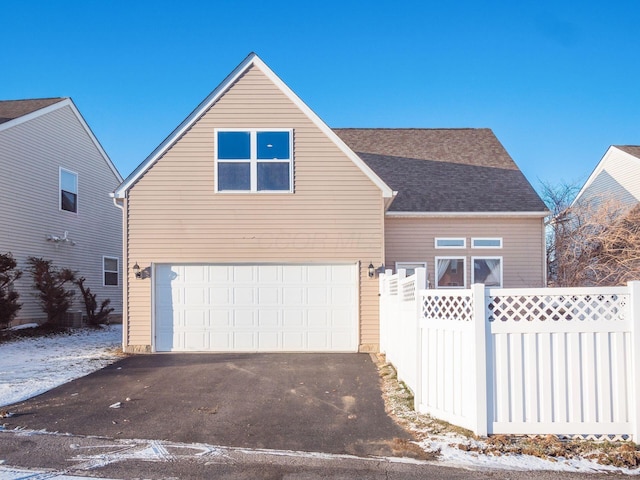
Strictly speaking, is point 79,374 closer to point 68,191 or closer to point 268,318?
point 268,318

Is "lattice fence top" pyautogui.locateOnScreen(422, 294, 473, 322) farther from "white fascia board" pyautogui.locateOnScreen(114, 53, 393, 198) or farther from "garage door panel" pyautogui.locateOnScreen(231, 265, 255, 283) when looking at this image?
"garage door panel" pyautogui.locateOnScreen(231, 265, 255, 283)

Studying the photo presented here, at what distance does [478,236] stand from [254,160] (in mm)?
6649

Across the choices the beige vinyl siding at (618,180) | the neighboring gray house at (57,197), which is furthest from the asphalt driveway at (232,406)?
the beige vinyl siding at (618,180)

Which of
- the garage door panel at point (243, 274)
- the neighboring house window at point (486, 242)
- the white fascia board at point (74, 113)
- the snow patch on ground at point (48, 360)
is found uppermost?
the white fascia board at point (74, 113)

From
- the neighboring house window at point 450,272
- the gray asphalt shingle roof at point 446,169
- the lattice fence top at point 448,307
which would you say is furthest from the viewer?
the gray asphalt shingle roof at point 446,169

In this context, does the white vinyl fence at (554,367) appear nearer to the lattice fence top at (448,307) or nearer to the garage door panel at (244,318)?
the lattice fence top at (448,307)

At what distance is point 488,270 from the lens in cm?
1400

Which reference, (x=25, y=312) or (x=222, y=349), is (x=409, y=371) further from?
(x=25, y=312)

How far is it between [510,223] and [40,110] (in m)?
14.6

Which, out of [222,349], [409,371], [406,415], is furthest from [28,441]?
[222,349]

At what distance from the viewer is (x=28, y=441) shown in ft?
17.9

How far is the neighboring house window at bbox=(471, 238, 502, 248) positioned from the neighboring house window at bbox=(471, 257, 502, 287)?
0.33 m

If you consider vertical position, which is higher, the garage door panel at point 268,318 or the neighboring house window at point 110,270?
the neighboring house window at point 110,270

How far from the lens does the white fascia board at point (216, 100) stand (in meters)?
11.3
